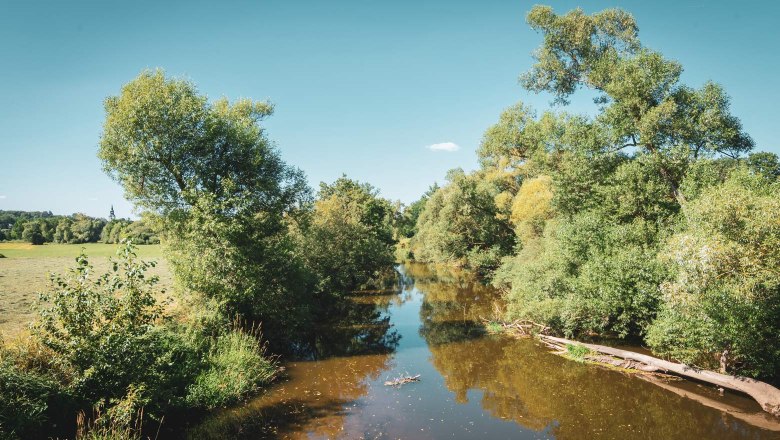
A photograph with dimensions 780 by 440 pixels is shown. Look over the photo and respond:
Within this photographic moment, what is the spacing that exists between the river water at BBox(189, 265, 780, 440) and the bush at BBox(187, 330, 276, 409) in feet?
2.18

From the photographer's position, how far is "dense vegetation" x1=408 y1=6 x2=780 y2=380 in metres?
12.5

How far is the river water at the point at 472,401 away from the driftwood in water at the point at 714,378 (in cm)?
45

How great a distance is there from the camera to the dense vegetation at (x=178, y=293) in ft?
34.3

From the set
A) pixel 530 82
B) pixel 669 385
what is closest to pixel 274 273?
pixel 669 385

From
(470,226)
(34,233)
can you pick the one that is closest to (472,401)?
(470,226)

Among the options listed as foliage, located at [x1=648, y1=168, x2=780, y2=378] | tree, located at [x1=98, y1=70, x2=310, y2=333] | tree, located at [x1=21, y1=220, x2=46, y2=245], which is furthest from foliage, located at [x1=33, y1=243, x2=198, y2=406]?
tree, located at [x1=21, y1=220, x2=46, y2=245]

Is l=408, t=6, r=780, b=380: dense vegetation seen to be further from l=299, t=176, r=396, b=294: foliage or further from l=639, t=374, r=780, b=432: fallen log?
l=299, t=176, r=396, b=294: foliage

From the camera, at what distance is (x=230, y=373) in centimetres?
1513

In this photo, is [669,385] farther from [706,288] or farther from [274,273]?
[274,273]

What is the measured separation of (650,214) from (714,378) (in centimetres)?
956

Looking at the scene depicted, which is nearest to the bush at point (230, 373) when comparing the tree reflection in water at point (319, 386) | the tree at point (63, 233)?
the tree reflection in water at point (319, 386)

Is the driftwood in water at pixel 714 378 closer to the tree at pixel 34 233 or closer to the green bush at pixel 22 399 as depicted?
the green bush at pixel 22 399

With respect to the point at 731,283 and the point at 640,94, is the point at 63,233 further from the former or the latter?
the point at 731,283

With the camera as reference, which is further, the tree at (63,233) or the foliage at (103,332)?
the tree at (63,233)
